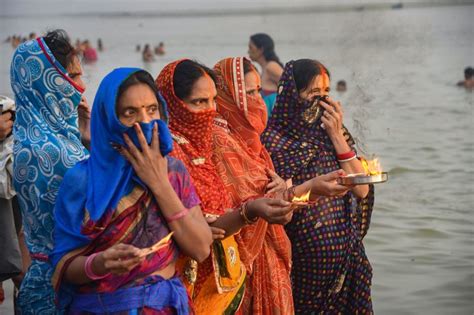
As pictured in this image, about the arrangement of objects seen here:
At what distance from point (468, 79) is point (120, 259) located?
17.0 m

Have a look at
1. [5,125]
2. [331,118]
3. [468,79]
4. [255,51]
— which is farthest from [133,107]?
[468,79]

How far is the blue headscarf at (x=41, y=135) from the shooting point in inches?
154

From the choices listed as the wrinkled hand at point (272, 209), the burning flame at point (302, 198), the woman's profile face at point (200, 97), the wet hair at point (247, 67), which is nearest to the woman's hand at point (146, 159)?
the wrinkled hand at point (272, 209)


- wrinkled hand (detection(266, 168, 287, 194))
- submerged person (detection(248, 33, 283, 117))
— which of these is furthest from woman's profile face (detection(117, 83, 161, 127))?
submerged person (detection(248, 33, 283, 117))

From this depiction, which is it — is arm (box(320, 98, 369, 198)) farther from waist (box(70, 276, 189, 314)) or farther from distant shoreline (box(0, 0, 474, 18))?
distant shoreline (box(0, 0, 474, 18))

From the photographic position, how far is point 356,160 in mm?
4965

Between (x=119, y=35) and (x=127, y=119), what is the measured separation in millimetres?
34905

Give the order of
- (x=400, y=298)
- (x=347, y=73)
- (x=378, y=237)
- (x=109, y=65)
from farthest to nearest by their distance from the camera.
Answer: (x=109, y=65) < (x=347, y=73) < (x=378, y=237) < (x=400, y=298)

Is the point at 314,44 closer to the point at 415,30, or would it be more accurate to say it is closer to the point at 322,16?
the point at 415,30

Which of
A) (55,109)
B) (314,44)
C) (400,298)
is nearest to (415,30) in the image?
(314,44)

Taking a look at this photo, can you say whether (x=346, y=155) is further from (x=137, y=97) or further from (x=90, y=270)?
(x=90, y=270)

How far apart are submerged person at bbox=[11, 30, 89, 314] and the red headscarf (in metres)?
0.36

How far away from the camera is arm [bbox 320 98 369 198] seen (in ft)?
16.2

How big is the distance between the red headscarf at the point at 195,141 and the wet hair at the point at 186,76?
21mm
